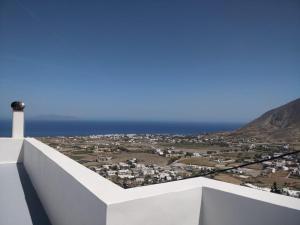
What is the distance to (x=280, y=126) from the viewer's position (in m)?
6.65

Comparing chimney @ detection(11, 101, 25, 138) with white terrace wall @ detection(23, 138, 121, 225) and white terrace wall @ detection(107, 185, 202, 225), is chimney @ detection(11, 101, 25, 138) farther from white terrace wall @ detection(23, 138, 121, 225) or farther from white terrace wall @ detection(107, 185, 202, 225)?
white terrace wall @ detection(107, 185, 202, 225)

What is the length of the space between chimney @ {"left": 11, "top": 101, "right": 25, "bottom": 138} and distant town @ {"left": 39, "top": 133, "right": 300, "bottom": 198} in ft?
1.57

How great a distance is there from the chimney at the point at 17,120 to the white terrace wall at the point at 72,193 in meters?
2.73

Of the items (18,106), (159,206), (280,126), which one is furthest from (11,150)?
(280,126)

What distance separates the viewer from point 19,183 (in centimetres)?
384

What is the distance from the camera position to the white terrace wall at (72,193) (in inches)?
57.7

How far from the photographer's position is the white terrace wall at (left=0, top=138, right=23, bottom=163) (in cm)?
516

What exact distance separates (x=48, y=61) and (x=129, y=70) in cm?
1385

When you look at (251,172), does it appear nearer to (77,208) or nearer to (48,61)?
(77,208)

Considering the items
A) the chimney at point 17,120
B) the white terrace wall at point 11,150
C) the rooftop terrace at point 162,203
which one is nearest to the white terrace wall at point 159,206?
the rooftop terrace at point 162,203

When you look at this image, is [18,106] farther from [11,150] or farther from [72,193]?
[72,193]

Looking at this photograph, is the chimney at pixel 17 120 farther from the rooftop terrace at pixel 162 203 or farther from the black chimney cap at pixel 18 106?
the rooftop terrace at pixel 162 203

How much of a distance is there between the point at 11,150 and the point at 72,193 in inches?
159

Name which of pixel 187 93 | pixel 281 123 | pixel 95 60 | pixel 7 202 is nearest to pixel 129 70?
pixel 95 60
